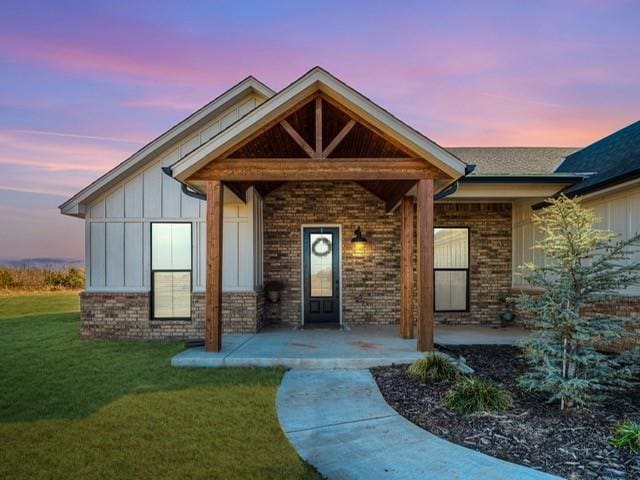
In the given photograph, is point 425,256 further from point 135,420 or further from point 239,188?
point 135,420

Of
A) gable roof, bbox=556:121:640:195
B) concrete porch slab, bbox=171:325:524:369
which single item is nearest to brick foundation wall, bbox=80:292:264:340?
concrete porch slab, bbox=171:325:524:369

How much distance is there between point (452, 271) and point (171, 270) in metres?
6.93

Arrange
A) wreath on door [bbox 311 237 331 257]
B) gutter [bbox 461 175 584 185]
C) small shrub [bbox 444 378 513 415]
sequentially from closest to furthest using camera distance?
small shrub [bbox 444 378 513 415] → gutter [bbox 461 175 584 185] → wreath on door [bbox 311 237 331 257]

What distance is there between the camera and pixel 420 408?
4770mm

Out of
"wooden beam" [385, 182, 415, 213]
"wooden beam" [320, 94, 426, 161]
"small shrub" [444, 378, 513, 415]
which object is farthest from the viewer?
"wooden beam" [385, 182, 415, 213]

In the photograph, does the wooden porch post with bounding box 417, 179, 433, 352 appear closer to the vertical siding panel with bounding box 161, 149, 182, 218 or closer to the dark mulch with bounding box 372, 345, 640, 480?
the dark mulch with bounding box 372, 345, 640, 480

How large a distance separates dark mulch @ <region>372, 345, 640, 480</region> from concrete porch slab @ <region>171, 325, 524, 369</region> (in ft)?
3.46

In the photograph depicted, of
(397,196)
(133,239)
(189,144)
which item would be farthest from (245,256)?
(397,196)

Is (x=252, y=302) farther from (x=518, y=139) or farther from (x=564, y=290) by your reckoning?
(x=518, y=139)

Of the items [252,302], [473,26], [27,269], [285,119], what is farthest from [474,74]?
[27,269]

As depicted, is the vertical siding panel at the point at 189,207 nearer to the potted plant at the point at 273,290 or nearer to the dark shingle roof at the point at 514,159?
the potted plant at the point at 273,290

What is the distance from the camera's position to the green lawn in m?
3.38

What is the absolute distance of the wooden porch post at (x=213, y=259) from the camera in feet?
23.1

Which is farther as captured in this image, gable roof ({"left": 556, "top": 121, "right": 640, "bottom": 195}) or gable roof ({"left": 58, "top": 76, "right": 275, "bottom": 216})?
gable roof ({"left": 58, "top": 76, "right": 275, "bottom": 216})
